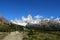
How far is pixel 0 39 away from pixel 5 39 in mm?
1729

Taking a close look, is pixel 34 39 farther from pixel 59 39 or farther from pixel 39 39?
pixel 59 39

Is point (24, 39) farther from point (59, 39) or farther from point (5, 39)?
point (59, 39)

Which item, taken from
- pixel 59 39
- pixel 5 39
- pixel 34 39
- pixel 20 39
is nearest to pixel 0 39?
pixel 5 39

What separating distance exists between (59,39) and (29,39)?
1480 centimetres

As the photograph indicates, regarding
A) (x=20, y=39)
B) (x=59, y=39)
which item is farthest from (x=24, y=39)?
(x=59, y=39)

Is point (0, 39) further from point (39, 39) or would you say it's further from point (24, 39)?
point (39, 39)

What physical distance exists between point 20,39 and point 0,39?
22.5 ft

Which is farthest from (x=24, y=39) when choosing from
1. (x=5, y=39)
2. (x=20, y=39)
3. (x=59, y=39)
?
(x=59, y=39)

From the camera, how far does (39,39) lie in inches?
2589

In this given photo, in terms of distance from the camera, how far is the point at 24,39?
66750mm

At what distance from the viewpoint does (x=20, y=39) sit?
67625 millimetres

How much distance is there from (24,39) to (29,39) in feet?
6.41

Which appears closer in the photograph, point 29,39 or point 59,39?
point 29,39

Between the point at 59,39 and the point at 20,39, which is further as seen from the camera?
the point at 59,39
